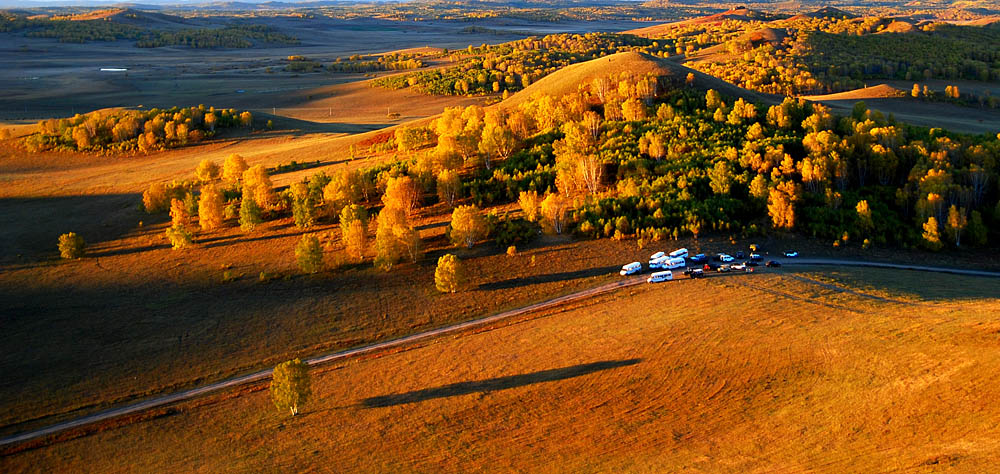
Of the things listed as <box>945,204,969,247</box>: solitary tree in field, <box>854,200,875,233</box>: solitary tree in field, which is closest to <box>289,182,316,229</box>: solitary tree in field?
<box>854,200,875,233</box>: solitary tree in field

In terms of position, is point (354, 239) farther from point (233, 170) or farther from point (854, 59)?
point (854, 59)

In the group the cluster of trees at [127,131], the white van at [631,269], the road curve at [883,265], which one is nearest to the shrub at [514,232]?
the white van at [631,269]

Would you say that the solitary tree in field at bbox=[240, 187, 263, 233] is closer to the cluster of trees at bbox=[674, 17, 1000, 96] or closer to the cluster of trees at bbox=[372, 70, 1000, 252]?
the cluster of trees at bbox=[372, 70, 1000, 252]

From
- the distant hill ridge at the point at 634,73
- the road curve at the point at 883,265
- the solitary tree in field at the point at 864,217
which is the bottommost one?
the road curve at the point at 883,265

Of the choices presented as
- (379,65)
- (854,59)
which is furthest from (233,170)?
(854,59)

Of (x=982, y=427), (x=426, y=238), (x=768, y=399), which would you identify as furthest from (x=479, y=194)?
(x=982, y=427)

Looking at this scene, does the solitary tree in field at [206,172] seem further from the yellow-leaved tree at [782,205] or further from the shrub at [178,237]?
the yellow-leaved tree at [782,205]
